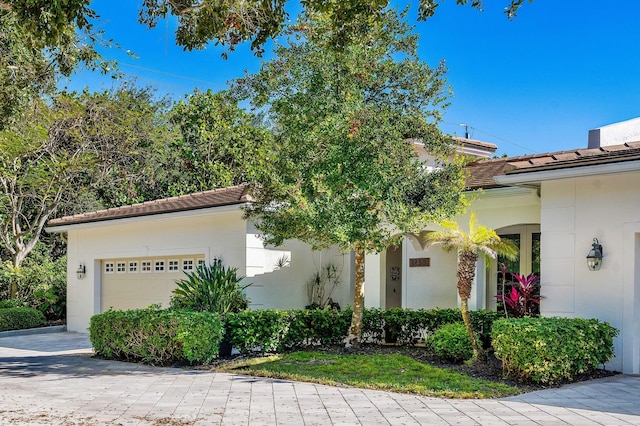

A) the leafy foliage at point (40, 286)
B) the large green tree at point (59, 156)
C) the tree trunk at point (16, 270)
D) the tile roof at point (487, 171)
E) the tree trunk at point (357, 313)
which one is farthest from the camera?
the large green tree at point (59, 156)

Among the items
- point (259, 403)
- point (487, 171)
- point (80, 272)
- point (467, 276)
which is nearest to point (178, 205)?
point (80, 272)

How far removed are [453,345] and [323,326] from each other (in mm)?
3077

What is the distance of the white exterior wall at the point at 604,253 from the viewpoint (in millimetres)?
11039

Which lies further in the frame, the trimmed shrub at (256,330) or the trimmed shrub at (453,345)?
the trimmed shrub at (256,330)

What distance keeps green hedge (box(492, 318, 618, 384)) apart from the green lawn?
1.71 feet

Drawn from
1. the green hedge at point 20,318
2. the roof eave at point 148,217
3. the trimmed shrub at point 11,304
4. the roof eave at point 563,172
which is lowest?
the green hedge at point 20,318

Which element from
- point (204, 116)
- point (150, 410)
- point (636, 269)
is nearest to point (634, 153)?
point (636, 269)

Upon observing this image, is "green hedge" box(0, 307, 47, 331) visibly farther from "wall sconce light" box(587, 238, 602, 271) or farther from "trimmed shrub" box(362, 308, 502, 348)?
"wall sconce light" box(587, 238, 602, 271)

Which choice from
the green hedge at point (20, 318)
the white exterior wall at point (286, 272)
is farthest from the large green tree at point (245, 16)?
the green hedge at point (20, 318)

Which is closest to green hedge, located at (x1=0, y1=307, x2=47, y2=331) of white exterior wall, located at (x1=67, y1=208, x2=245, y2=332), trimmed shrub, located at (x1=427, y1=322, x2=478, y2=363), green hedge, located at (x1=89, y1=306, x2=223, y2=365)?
white exterior wall, located at (x1=67, y1=208, x2=245, y2=332)

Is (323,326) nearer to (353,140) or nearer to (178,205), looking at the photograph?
(353,140)

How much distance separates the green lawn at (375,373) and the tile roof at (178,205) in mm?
3884

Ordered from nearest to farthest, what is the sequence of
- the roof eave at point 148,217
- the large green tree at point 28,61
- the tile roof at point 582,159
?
the tile roof at point 582,159 < the large green tree at point 28,61 < the roof eave at point 148,217

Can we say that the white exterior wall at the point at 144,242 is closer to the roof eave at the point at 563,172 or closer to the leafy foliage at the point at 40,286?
the leafy foliage at the point at 40,286
